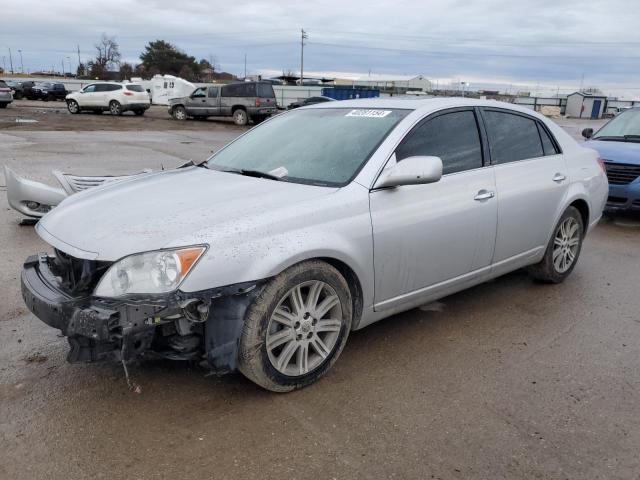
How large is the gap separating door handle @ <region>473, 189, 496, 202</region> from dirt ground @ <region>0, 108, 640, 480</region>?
97 cm

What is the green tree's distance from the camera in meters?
84.0

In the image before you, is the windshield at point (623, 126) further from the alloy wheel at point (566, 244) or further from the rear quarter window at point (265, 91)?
the rear quarter window at point (265, 91)

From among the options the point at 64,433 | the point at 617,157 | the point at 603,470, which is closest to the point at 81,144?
the point at 617,157

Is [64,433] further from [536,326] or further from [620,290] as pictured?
[620,290]

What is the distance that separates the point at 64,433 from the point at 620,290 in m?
4.67

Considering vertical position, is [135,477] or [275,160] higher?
[275,160]

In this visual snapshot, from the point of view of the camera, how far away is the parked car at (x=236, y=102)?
26.2 meters

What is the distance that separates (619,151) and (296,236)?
6813 millimetres

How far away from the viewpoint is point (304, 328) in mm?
3191

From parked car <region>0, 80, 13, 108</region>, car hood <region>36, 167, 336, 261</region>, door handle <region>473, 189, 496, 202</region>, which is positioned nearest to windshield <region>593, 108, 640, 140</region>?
door handle <region>473, 189, 496, 202</region>

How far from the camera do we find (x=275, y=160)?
12.8 ft

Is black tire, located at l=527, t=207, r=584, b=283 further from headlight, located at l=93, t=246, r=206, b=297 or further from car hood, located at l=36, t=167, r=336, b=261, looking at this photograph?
headlight, located at l=93, t=246, r=206, b=297

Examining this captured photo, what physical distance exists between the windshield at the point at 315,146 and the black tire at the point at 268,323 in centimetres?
62

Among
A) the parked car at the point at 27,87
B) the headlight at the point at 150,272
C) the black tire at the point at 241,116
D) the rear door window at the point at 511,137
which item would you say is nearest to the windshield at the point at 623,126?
the rear door window at the point at 511,137
